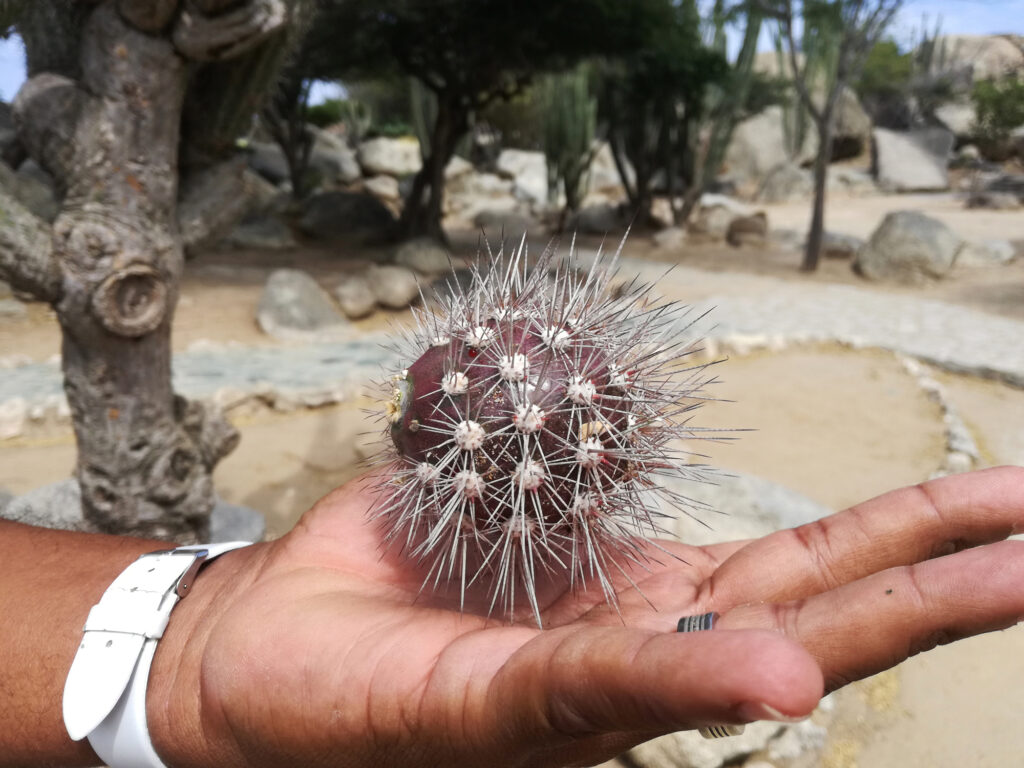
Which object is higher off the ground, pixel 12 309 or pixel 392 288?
pixel 392 288

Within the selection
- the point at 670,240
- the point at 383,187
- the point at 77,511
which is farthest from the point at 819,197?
the point at 383,187

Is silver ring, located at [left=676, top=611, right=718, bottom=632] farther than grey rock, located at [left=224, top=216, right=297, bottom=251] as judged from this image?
No

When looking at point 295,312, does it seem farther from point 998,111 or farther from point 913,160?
point 998,111

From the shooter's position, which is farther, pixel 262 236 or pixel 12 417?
pixel 262 236

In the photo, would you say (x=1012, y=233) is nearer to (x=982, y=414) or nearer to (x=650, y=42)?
(x=650, y=42)

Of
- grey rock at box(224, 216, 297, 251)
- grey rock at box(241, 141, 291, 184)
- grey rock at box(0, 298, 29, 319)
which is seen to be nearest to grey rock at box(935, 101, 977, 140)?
grey rock at box(241, 141, 291, 184)

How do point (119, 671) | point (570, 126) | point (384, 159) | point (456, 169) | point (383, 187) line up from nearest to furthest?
point (119, 671) < point (570, 126) < point (383, 187) < point (456, 169) < point (384, 159)

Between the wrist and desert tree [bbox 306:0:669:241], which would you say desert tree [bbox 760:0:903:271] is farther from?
the wrist
